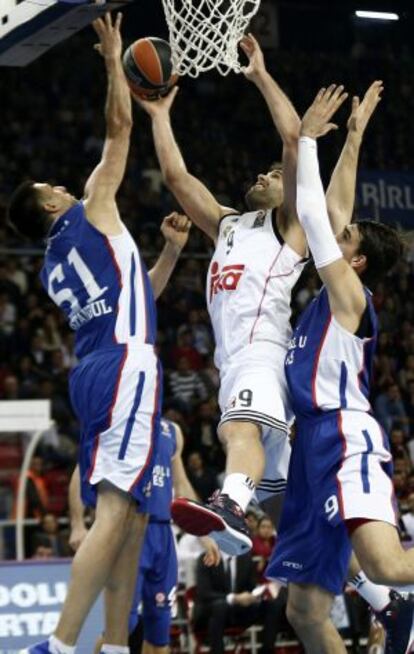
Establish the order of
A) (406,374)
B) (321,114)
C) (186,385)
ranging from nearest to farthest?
(321,114), (186,385), (406,374)

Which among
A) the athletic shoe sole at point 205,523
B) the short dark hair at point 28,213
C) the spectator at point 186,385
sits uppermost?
the spectator at point 186,385

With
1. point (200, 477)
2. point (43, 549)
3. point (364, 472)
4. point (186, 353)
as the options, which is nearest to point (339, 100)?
point (364, 472)

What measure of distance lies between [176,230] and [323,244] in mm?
1559

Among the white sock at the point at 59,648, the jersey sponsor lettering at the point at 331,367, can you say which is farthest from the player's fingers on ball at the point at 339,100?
the white sock at the point at 59,648

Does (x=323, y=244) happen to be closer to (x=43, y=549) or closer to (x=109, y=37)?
(x=109, y=37)

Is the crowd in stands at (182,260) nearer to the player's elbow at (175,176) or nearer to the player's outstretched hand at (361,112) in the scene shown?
the player's elbow at (175,176)

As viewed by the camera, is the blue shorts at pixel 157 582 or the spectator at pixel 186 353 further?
the spectator at pixel 186 353

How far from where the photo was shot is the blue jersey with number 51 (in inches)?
277

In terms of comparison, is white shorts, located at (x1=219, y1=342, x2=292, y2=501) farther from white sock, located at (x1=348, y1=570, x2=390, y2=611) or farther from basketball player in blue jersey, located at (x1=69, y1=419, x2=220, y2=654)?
basketball player in blue jersey, located at (x1=69, y1=419, x2=220, y2=654)

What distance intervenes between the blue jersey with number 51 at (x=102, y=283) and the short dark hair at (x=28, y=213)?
9 cm

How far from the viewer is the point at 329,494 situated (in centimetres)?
665

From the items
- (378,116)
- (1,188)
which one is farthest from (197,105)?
(1,188)

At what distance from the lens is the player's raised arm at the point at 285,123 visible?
24.0ft

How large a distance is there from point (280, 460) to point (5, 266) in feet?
33.2
